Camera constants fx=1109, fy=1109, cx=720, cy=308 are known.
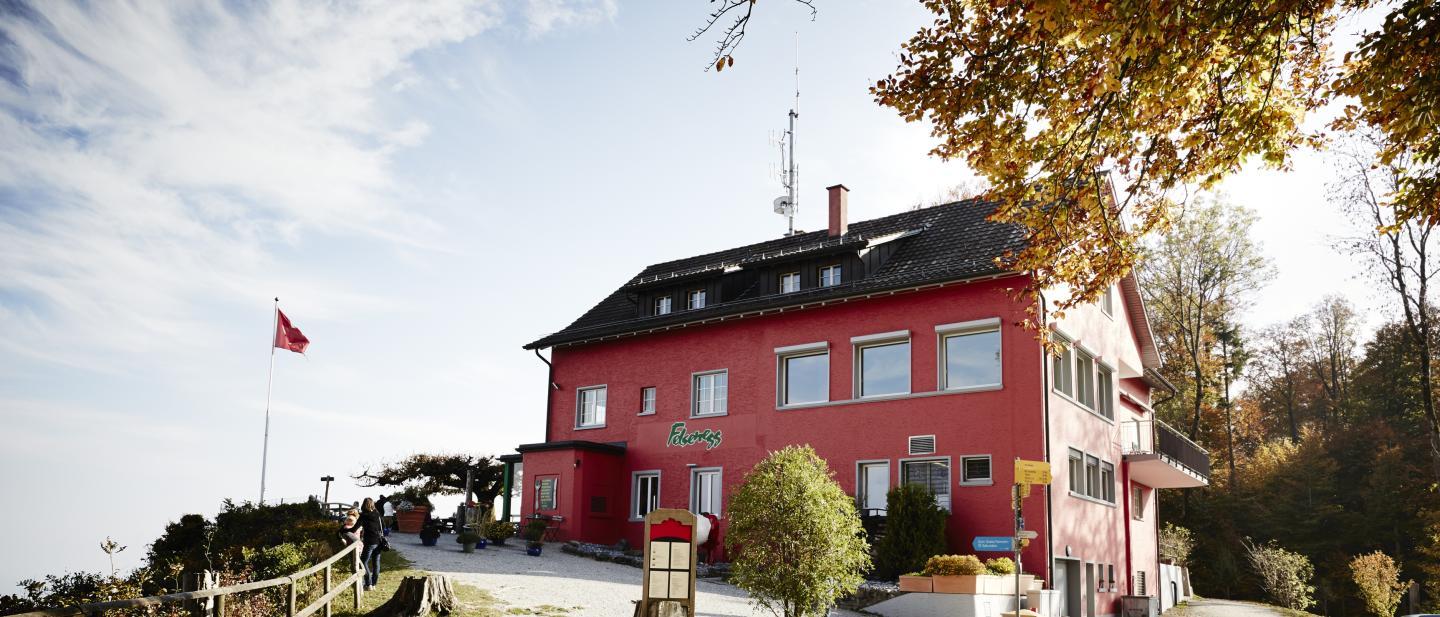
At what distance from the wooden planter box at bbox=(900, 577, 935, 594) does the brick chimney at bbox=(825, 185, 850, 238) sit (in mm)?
11980

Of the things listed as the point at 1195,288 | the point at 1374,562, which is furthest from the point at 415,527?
the point at 1195,288

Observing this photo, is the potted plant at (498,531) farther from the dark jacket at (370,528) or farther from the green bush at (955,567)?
the green bush at (955,567)

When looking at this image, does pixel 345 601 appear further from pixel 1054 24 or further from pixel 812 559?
pixel 1054 24

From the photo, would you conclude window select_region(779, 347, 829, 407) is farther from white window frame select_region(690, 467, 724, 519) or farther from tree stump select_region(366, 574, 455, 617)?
tree stump select_region(366, 574, 455, 617)

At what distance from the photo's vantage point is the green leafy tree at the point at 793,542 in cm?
1534

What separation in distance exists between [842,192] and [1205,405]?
23.3 meters

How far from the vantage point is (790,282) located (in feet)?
89.1

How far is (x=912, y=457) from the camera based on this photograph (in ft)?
75.6

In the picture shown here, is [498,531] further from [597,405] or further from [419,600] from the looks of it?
[419,600]

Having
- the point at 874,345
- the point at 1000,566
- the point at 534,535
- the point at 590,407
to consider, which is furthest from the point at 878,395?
the point at 590,407

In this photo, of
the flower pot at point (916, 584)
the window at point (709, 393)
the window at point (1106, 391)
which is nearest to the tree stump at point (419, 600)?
the flower pot at point (916, 584)

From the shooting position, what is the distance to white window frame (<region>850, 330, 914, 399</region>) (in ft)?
77.6

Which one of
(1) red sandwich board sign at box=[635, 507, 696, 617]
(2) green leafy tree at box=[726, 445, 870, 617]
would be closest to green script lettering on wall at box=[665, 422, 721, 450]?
(2) green leafy tree at box=[726, 445, 870, 617]

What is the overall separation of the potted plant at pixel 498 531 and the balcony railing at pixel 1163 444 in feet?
49.6
